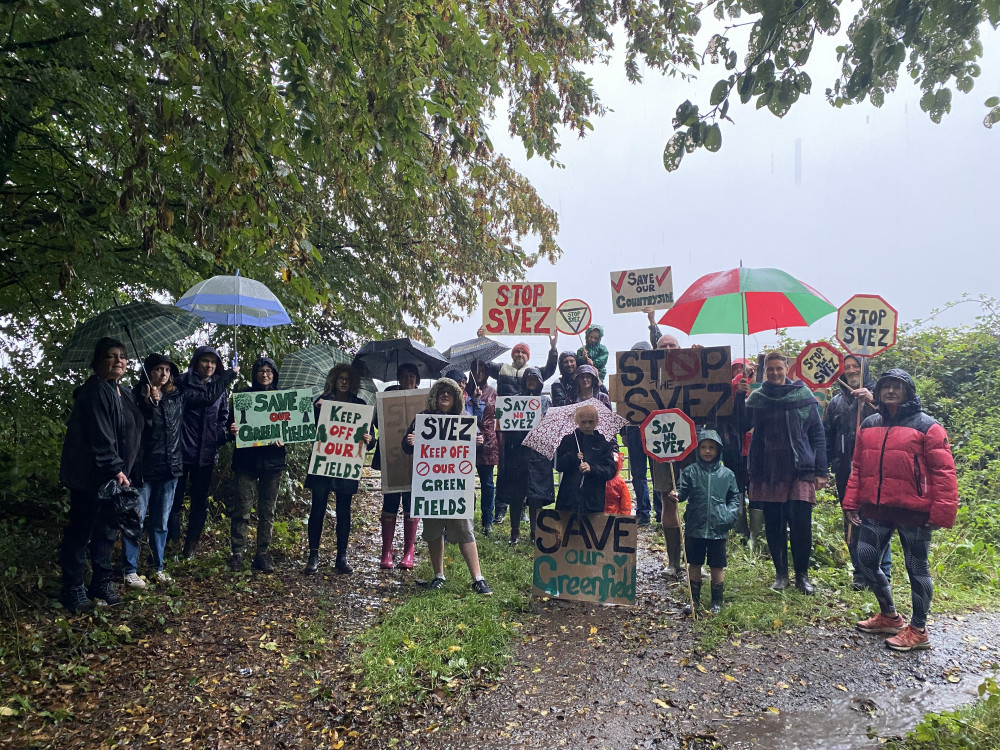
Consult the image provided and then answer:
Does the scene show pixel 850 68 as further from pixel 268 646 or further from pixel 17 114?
pixel 268 646

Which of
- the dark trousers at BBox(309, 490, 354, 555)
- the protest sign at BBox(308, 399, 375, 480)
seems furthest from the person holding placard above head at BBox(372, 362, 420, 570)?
the dark trousers at BBox(309, 490, 354, 555)

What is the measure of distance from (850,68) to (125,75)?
488 centimetres

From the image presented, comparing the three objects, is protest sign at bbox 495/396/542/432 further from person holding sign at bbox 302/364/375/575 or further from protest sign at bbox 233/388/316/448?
protest sign at bbox 233/388/316/448

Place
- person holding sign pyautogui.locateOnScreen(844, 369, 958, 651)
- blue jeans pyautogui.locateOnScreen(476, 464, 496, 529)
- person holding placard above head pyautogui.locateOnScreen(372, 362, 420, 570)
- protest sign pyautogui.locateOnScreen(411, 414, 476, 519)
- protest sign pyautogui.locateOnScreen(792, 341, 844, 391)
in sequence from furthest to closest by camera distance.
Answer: blue jeans pyautogui.locateOnScreen(476, 464, 496, 529) → protest sign pyautogui.locateOnScreen(792, 341, 844, 391) → person holding placard above head pyautogui.locateOnScreen(372, 362, 420, 570) → protest sign pyautogui.locateOnScreen(411, 414, 476, 519) → person holding sign pyautogui.locateOnScreen(844, 369, 958, 651)

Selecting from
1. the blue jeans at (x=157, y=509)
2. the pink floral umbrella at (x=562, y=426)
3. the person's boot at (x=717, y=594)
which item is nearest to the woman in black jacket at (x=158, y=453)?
the blue jeans at (x=157, y=509)

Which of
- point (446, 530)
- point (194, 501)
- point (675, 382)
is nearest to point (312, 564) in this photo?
A: point (194, 501)

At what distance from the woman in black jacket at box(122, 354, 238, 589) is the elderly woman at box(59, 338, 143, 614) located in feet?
1.56

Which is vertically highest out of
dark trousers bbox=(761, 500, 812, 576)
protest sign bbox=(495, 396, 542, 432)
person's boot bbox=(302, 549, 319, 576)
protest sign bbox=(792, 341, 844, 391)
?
protest sign bbox=(792, 341, 844, 391)

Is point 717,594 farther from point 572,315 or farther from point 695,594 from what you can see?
point 572,315

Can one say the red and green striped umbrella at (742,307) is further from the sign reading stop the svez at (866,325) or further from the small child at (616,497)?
the small child at (616,497)

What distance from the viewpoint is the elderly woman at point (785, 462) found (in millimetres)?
6398

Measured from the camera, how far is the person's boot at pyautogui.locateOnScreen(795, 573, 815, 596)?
651 cm

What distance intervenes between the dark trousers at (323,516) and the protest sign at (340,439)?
0.78 feet

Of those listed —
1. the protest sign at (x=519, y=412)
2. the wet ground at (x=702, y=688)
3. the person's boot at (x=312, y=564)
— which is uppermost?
the protest sign at (x=519, y=412)
